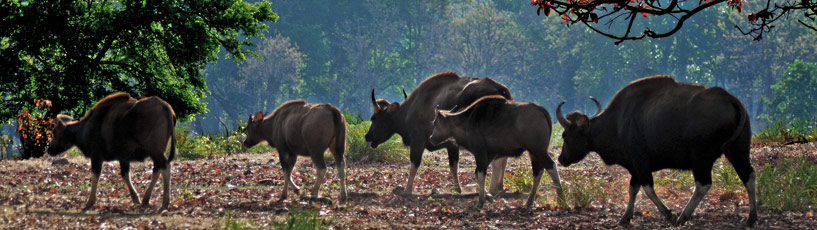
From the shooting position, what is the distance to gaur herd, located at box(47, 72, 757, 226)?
8555 mm

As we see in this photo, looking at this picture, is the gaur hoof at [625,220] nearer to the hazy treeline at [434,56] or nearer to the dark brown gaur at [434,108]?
the dark brown gaur at [434,108]

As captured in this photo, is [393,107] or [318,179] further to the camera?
[393,107]

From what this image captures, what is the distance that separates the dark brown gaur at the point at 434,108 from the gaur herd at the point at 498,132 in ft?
→ 0.06

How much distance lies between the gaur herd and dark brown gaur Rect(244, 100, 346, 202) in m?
0.01

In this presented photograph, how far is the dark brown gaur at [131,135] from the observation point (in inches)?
402

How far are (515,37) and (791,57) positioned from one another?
768 inches

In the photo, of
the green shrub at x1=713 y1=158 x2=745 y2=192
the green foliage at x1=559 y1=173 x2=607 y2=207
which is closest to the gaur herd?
the green foliage at x1=559 y1=173 x2=607 y2=207

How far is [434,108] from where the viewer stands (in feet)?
42.4

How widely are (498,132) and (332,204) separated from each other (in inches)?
94.4

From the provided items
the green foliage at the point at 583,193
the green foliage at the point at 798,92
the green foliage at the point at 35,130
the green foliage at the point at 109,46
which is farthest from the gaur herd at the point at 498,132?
the green foliage at the point at 798,92

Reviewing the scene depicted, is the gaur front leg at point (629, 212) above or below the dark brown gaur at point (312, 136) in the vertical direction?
below

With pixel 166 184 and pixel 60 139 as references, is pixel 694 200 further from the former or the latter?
pixel 60 139

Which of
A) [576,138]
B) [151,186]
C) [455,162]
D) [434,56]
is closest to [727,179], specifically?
[576,138]

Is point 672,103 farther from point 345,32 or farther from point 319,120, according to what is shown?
point 345,32
